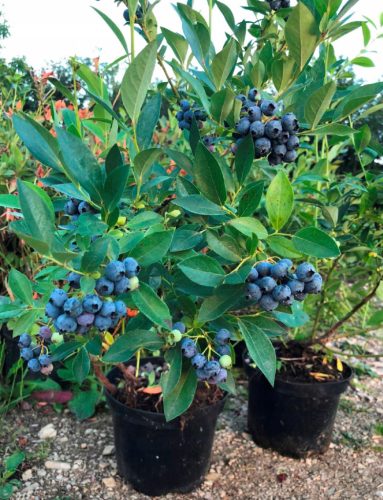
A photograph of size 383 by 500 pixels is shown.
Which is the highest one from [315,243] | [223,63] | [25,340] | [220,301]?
[223,63]

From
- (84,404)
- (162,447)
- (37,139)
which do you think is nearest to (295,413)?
(162,447)

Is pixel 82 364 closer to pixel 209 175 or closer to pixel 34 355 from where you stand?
pixel 34 355

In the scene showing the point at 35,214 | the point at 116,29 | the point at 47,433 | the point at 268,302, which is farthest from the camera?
the point at 47,433

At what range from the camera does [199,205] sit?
2.85ft

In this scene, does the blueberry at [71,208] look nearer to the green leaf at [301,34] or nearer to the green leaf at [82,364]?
the green leaf at [82,364]

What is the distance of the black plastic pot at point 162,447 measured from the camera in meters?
1.59

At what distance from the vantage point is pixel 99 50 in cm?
164

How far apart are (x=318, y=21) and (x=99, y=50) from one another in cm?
89

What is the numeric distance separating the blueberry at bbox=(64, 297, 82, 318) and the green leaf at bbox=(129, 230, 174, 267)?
116 mm

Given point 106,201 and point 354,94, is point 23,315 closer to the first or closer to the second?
point 106,201

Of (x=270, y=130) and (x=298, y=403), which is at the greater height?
(x=270, y=130)

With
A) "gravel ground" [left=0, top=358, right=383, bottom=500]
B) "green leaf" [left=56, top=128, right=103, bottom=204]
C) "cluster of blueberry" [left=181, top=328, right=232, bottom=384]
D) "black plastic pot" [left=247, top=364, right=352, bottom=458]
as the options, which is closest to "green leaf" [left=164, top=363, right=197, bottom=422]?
"cluster of blueberry" [left=181, top=328, right=232, bottom=384]

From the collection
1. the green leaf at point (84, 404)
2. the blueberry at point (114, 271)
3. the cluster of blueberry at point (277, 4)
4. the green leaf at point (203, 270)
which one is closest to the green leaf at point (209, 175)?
the green leaf at point (203, 270)

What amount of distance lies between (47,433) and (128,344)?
127cm
